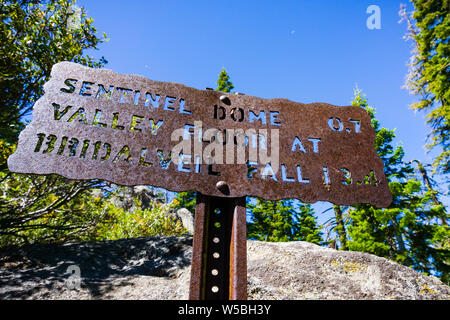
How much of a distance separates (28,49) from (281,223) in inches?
638

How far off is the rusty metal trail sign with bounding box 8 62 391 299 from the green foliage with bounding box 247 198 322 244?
51.8 ft

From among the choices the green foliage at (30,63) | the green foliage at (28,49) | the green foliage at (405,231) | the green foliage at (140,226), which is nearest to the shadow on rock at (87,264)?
the green foliage at (30,63)

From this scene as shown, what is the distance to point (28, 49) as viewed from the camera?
5.48 m

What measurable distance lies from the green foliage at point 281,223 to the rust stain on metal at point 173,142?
51.7 feet

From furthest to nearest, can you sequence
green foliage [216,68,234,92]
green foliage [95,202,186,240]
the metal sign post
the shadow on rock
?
green foliage [216,68,234,92] < green foliage [95,202,186,240] < the shadow on rock < the metal sign post

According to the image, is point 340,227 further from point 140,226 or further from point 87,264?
point 87,264

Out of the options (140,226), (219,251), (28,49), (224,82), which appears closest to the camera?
(219,251)

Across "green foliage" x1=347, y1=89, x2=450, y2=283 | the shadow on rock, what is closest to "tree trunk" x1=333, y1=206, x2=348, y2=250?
"green foliage" x1=347, y1=89, x2=450, y2=283

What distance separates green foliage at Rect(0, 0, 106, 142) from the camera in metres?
5.42

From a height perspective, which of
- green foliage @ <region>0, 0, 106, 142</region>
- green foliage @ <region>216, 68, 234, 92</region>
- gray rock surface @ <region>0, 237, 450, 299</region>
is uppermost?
green foliage @ <region>216, 68, 234, 92</region>

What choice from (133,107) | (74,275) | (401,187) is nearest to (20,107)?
(74,275)

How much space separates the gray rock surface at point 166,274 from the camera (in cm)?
304

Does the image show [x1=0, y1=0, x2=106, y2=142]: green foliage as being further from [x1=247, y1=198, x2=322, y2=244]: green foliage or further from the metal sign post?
[x1=247, y1=198, x2=322, y2=244]: green foliage

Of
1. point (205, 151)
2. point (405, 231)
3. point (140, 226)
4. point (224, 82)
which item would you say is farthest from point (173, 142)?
point (224, 82)
